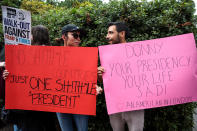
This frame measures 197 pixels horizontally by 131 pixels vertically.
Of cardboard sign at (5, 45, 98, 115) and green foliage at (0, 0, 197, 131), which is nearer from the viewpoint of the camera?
cardboard sign at (5, 45, 98, 115)

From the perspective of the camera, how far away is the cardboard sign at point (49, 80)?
71.7 inches

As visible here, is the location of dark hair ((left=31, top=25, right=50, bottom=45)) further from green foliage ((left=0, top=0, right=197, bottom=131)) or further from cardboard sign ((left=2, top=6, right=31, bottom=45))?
green foliage ((left=0, top=0, right=197, bottom=131))

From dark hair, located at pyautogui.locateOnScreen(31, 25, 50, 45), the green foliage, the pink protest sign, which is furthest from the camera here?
the green foliage

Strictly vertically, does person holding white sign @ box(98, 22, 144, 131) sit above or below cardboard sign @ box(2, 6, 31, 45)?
below

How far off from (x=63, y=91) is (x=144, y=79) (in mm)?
873

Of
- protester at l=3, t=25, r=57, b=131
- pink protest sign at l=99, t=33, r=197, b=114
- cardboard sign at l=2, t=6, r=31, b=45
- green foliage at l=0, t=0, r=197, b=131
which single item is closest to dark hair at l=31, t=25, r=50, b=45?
protester at l=3, t=25, r=57, b=131

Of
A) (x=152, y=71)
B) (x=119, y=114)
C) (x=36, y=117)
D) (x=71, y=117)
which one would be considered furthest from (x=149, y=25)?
(x=36, y=117)

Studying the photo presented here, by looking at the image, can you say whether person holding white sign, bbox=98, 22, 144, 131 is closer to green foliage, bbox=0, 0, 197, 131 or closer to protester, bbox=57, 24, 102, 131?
protester, bbox=57, 24, 102, 131

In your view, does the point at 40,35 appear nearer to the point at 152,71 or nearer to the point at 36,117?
the point at 36,117

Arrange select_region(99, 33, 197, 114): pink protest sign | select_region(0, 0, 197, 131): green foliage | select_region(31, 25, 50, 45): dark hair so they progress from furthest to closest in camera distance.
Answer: select_region(0, 0, 197, 131): green foliage
select_region(31, 25, 50, 45): dark hair
select_region(99, 33, 197, 114): pink protest sign

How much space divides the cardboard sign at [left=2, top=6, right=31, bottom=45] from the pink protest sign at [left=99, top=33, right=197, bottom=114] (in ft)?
3.08

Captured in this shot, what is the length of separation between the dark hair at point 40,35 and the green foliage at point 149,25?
0.98m

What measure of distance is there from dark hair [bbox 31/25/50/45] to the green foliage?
98 cm

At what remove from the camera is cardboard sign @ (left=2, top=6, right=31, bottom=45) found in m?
1.94
